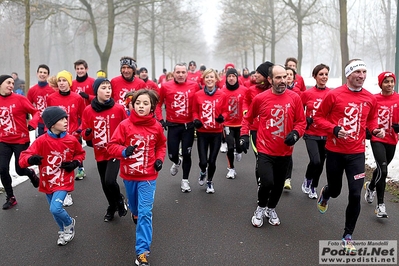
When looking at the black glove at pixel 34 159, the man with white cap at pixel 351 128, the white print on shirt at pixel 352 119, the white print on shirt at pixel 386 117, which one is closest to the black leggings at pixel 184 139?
the man with white cap at pixel 351 128

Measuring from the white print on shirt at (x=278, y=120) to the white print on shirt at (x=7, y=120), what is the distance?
3904mm

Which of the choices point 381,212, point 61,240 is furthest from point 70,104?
point 381,212

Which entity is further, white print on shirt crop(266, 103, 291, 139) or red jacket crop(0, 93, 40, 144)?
red jacket crop(0, 93, 40, 144)

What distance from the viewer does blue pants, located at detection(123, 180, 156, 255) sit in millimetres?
3826

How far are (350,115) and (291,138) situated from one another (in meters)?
0.73

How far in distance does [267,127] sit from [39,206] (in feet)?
12.4

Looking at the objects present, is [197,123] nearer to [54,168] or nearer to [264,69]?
[264,69]

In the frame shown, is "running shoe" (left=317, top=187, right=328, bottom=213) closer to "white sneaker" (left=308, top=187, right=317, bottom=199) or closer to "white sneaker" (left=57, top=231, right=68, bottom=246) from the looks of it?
"white sneaker" (left=308, top=187, right=317, bottom=199)

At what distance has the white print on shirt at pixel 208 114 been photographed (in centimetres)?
629

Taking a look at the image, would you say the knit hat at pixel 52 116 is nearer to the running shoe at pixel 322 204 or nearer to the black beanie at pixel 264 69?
the black beanie at pixel 264 69

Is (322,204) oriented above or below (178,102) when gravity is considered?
below

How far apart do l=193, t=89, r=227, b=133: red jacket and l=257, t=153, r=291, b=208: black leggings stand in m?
1.66

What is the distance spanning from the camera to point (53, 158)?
4.37 metres

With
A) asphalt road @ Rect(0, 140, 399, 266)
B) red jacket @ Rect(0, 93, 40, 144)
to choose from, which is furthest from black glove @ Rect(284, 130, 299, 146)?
red jacket @ Rect(0, 93, 40, 144)
